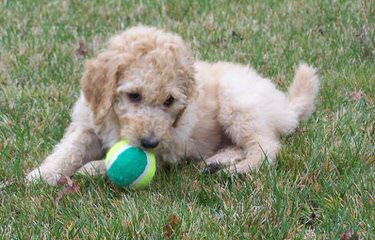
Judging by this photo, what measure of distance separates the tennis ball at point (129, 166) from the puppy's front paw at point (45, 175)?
37 centimetres

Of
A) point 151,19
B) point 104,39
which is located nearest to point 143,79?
point 104,39

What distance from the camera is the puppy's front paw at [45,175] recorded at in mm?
3605

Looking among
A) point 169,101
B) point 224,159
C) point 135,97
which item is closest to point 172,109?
point 169,101

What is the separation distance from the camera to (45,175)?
3.67 meters

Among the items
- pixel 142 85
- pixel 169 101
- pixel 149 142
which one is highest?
pixel 142 85

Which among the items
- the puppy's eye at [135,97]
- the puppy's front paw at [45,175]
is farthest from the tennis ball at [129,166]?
the puppy's front paw at [45,175]

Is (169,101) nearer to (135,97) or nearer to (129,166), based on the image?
(135,97)

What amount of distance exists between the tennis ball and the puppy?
0.06 m

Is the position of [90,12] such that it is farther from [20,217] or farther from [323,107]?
[20,217]

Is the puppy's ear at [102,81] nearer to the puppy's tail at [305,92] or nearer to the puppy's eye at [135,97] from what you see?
the puppy's eye at [135,97]

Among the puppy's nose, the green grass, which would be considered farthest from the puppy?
the green grass

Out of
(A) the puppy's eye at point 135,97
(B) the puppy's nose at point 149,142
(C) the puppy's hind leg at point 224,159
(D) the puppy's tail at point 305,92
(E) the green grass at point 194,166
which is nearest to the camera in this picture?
(E) the green grass at point 194,166

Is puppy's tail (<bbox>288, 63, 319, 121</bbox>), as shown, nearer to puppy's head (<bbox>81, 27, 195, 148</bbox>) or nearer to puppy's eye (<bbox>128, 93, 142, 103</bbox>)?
puppy's head (<bbox>81, 27, 195, 148</bbox>)

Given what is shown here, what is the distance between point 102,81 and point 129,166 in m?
0.56
